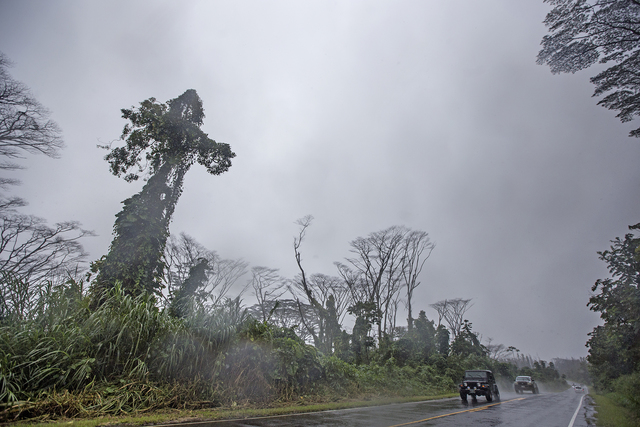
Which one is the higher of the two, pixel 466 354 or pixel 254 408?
pixel 466 354

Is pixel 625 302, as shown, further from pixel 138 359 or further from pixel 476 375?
pixel 138 359

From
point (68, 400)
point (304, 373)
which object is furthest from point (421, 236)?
point (68, 400)

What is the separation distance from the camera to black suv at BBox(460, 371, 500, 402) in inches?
645

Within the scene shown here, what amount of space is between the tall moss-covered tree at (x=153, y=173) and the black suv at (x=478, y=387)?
15.8m

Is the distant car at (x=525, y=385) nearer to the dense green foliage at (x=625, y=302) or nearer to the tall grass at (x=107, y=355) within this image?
the dense green foliage at (x=625, y=302)

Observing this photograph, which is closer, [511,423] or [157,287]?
[511,423]

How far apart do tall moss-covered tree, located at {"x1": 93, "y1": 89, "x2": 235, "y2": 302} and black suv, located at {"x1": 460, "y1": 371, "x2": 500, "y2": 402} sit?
15.8m

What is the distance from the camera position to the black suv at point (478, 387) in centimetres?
→ 1638

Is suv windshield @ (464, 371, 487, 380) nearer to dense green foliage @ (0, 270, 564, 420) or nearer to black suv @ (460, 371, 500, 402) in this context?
black suv @ (460, 371, 500, 402)

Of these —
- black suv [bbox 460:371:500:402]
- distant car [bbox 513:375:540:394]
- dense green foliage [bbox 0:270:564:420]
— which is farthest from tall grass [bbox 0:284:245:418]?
distant car [bbox 513:375:540:394]

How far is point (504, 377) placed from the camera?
4622 cm

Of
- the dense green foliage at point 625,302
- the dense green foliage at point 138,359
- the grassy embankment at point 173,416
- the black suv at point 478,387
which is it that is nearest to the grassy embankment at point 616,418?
the dense green foliage at point 625,302

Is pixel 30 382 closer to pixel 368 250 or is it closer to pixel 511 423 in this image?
pixel 511 423

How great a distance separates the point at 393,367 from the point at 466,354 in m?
20.4
